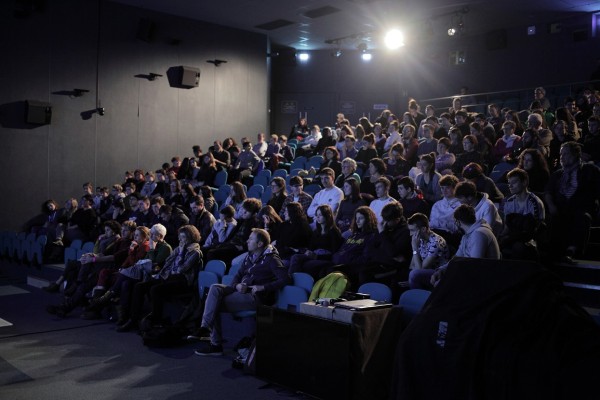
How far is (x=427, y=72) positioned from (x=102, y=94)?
27.2ft

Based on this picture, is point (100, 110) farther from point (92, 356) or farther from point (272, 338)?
point (272, 338)

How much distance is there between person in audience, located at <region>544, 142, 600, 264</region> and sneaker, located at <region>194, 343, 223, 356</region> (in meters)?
3.03

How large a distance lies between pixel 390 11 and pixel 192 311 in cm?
831

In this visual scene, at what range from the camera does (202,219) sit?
25.8 feet

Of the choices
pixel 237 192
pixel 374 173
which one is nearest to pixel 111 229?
pixel 237 192

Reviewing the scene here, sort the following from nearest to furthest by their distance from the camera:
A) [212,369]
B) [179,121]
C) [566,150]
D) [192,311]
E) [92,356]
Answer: [212,369], [92,356], [566,150], [192,311], [179,121]

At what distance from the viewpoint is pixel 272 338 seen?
4.05 metres

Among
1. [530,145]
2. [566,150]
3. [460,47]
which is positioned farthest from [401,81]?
[566,150]

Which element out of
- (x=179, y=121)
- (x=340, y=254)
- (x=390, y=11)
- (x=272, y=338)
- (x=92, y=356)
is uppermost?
(x=390, y=11)

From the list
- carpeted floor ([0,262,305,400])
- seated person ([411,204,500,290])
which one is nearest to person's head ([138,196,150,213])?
carpeted floor ([0,262,305,400])

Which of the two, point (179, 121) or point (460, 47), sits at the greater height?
point (460, 47)

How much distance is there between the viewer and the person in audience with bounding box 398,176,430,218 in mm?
5980

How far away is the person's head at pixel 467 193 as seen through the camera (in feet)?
16.2

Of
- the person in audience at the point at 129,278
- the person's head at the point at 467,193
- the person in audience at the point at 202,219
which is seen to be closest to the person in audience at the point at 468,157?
the person's head at the point at 467,193
